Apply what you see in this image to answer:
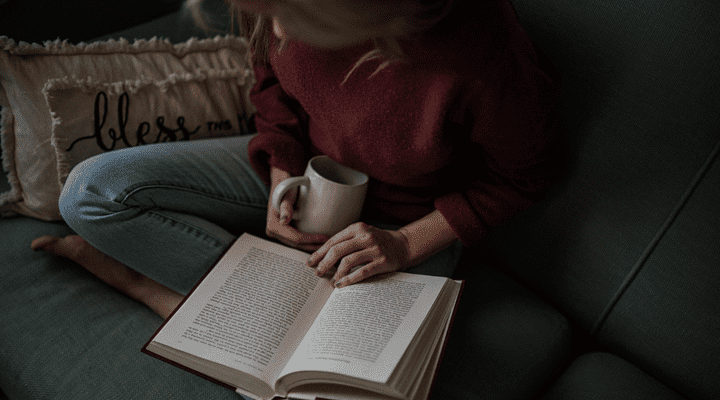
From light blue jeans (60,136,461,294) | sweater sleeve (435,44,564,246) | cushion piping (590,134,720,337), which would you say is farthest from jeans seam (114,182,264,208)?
cushion piping (590,134,720,337)

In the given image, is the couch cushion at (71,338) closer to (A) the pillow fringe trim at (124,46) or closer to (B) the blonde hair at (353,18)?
(A) the pillow fringe trim at (124,46)

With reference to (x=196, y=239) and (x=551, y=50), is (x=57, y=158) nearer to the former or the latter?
(x=196, y=239)

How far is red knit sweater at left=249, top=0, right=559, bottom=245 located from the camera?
557 mm

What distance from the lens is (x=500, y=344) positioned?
2.40 ft

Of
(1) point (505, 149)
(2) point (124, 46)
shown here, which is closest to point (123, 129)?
(2) point (124, 46)

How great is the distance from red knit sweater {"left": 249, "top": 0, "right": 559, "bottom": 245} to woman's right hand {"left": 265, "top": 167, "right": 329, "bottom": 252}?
0.37 ft

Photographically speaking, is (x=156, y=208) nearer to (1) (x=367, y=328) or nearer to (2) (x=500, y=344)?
(1) (x=367, y=328)

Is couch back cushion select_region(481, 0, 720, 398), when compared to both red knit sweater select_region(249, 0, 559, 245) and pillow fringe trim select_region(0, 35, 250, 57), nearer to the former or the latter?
red knit sweater select_region(249, 0, 559, 245)

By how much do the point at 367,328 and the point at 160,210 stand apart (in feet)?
1.39

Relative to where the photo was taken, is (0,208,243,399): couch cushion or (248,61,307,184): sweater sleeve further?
(248,61,307,184): sweater sleeve

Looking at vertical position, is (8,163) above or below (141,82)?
below

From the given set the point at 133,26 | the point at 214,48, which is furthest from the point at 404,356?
the point at 133,26

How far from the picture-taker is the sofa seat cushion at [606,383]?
68 cm

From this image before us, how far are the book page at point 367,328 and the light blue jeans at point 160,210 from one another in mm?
131
